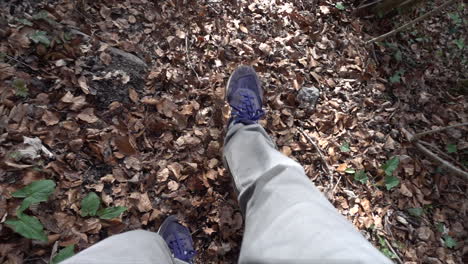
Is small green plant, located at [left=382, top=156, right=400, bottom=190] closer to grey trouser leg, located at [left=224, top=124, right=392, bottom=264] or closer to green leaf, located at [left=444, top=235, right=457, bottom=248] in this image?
green leaf, located at [left=444, top=235, right=457, bottom=248]

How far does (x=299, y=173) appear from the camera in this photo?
1.51m

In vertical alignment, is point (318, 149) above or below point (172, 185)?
above

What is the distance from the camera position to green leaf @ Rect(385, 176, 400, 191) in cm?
226

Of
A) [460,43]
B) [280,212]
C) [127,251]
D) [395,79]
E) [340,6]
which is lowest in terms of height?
[127,251]

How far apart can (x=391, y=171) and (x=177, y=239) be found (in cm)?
181

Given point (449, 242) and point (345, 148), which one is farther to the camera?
point (345, 148)

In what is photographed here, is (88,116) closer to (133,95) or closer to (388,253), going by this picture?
(133,95)

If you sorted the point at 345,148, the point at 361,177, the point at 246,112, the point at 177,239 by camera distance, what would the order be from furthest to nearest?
1. the point at 345,148
2. the point at 361,177
3. the point at 246,112
4. the point at 177,239

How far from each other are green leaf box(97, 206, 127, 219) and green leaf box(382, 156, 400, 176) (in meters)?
2.06

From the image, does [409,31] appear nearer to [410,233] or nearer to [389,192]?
[389,192]

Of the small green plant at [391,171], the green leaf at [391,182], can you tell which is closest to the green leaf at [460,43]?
the small green plant at [391,171]

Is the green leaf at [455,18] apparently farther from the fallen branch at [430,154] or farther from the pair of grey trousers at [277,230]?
the pair of grey trousers at [277,230]

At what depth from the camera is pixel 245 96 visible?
7.45ft

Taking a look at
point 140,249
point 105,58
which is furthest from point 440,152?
point 105,58
